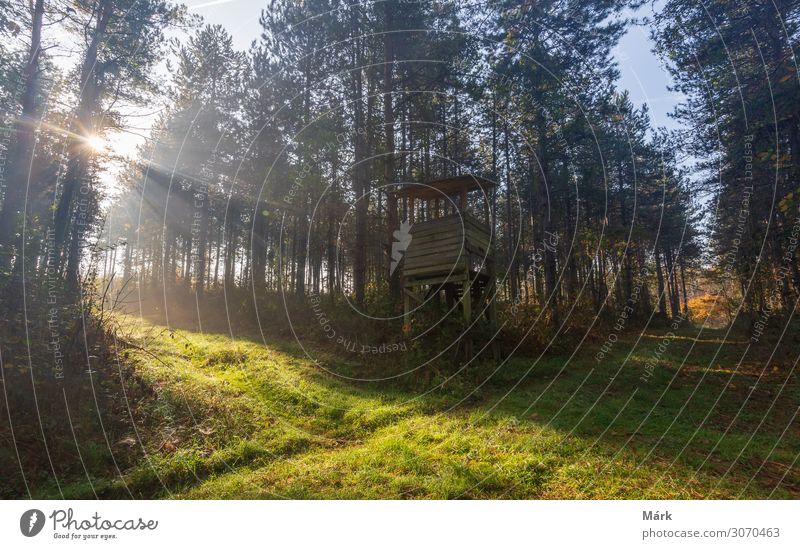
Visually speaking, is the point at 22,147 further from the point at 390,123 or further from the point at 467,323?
the point at 467,323

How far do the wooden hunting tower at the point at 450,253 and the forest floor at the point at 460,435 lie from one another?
301cm

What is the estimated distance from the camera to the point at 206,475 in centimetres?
526

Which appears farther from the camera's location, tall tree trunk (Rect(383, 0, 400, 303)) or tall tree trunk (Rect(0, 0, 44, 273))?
tall tree trunk (Rect(383, 0, 400, 303))

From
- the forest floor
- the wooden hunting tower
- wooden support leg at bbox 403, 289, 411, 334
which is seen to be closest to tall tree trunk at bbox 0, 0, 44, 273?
the forest floor

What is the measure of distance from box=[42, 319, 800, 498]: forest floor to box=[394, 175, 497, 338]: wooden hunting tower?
3008 mm

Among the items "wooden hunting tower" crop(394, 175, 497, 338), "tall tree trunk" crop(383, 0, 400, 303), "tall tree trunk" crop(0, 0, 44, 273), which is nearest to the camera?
"tall tree trunk" crop(0, 0, 44, 273)

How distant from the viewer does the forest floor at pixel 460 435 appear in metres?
4.42

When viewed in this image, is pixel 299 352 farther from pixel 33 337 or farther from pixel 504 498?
pixel 504 498

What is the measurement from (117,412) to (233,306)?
1652 cm

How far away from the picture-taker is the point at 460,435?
6.12 metres

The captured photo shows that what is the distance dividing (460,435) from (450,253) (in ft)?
22.5

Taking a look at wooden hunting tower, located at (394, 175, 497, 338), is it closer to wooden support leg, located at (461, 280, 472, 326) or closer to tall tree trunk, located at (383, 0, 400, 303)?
wooden support leg, located at (461, 280, 472, 326)

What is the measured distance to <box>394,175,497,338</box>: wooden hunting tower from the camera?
11820mm
